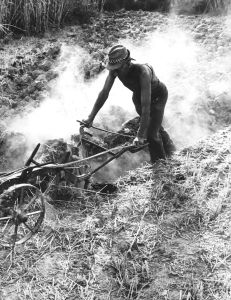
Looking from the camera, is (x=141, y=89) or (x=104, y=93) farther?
(x=104, y=93)

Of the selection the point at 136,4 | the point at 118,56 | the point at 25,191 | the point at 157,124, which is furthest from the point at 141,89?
the point at 136,4

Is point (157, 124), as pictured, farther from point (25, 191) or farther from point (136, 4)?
point (136, 4)

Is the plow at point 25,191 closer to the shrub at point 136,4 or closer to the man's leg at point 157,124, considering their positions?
the man's leg at point 157,124

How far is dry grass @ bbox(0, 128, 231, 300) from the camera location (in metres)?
3.52

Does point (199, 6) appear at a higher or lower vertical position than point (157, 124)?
higher

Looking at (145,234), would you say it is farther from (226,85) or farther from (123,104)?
(226,85)

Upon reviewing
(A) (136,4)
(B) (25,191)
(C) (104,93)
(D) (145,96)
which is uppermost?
(D) (145,96)

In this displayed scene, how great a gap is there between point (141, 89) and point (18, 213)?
1865 millimetres

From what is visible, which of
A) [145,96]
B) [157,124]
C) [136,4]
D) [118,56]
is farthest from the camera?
[136,4]

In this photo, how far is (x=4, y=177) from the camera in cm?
379

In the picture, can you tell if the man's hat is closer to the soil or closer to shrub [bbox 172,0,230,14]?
the soil

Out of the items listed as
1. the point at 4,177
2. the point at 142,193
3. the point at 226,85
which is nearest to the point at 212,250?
the point at 142,193

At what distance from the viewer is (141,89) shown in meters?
4.46

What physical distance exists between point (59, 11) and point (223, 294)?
615 centimetres
